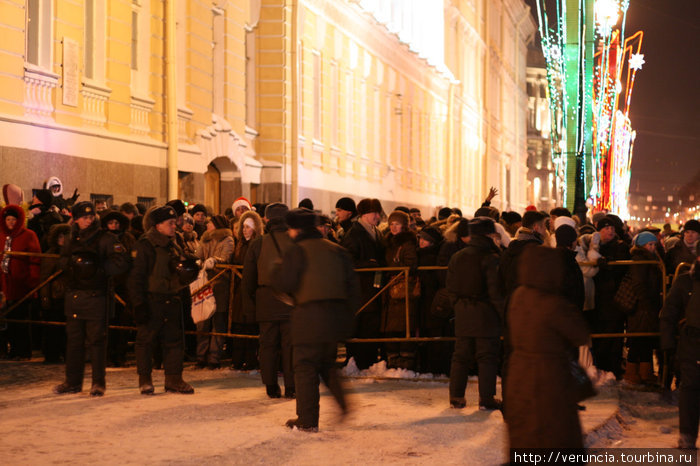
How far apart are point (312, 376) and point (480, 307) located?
2172mm

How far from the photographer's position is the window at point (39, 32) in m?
17.2

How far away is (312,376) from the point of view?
9406 millimetres

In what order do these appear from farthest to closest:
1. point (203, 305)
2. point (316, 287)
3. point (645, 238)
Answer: point (645, 238)
point (203, 305)
point (316, 287)

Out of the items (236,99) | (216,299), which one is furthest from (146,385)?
(236,99)

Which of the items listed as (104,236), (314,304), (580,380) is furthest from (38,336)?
(580,380)

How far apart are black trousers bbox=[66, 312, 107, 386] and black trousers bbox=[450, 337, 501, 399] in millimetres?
3252

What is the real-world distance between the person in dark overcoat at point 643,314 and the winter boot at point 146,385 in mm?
5326

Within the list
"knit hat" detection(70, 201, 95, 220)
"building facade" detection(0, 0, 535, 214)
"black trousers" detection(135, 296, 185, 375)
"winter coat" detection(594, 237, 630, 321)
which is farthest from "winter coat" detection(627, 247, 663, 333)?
"building facade" detection(0, 0, 535, 214)

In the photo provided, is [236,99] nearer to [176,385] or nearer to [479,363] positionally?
[176,385]

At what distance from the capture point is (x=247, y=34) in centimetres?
2831

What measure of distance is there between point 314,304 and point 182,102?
14262 mm

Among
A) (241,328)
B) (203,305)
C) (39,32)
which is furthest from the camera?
(39,32)

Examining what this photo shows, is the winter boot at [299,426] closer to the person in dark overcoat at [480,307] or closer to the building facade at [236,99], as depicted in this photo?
the person in dark overcoat at [480,307]

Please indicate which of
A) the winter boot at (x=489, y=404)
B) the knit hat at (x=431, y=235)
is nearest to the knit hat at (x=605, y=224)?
the knit hat at (x=431, y=235)
